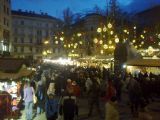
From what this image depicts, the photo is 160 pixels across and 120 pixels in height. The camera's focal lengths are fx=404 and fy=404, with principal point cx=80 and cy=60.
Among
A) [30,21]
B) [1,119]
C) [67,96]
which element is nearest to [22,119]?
[1,119]

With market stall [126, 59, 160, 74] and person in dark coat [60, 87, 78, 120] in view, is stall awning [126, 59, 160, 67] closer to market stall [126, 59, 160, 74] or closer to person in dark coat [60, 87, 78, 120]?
market stall [126, 59, 160, 74]

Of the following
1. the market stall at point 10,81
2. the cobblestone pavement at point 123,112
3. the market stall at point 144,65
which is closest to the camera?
the market stall at point 10,81

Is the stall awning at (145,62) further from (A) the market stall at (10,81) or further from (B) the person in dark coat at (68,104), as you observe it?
(B) the person in dark coat at (68,104)

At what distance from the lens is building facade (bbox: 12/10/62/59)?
389ft

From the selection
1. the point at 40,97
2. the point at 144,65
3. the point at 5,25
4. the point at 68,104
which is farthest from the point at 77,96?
the point at 5,25

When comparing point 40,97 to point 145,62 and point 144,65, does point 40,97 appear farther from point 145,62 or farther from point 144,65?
point 145,62

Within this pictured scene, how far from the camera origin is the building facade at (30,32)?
118562mm

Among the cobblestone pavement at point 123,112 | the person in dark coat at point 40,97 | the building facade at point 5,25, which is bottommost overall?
the cobblestone pavement at point 123,112

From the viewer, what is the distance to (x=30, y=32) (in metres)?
124

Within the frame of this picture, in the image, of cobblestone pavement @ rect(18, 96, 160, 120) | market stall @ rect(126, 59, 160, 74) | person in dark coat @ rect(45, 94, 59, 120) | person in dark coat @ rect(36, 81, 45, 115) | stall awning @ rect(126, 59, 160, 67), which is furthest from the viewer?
market stall @ rect(126, 59, 160, 74)

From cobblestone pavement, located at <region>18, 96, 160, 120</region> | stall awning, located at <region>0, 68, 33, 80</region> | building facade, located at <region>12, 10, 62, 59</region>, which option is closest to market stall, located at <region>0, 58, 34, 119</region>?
stall awning, located at <region>0, 68, 33, 80</region>

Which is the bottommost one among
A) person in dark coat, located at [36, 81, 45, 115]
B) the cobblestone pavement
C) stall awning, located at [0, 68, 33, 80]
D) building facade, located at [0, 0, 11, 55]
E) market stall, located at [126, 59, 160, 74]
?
the cobblestone pavement

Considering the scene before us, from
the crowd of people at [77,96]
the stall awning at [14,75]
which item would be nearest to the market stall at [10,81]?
the stall awning at [14,75]

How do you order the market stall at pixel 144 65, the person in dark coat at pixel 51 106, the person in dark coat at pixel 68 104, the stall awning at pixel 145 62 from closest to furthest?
the person in dark coat at pixel 51 106, the person in dark coat at pixel 68 104, the stall awning at pixel 145 62, the market stall at pixel 144 65
